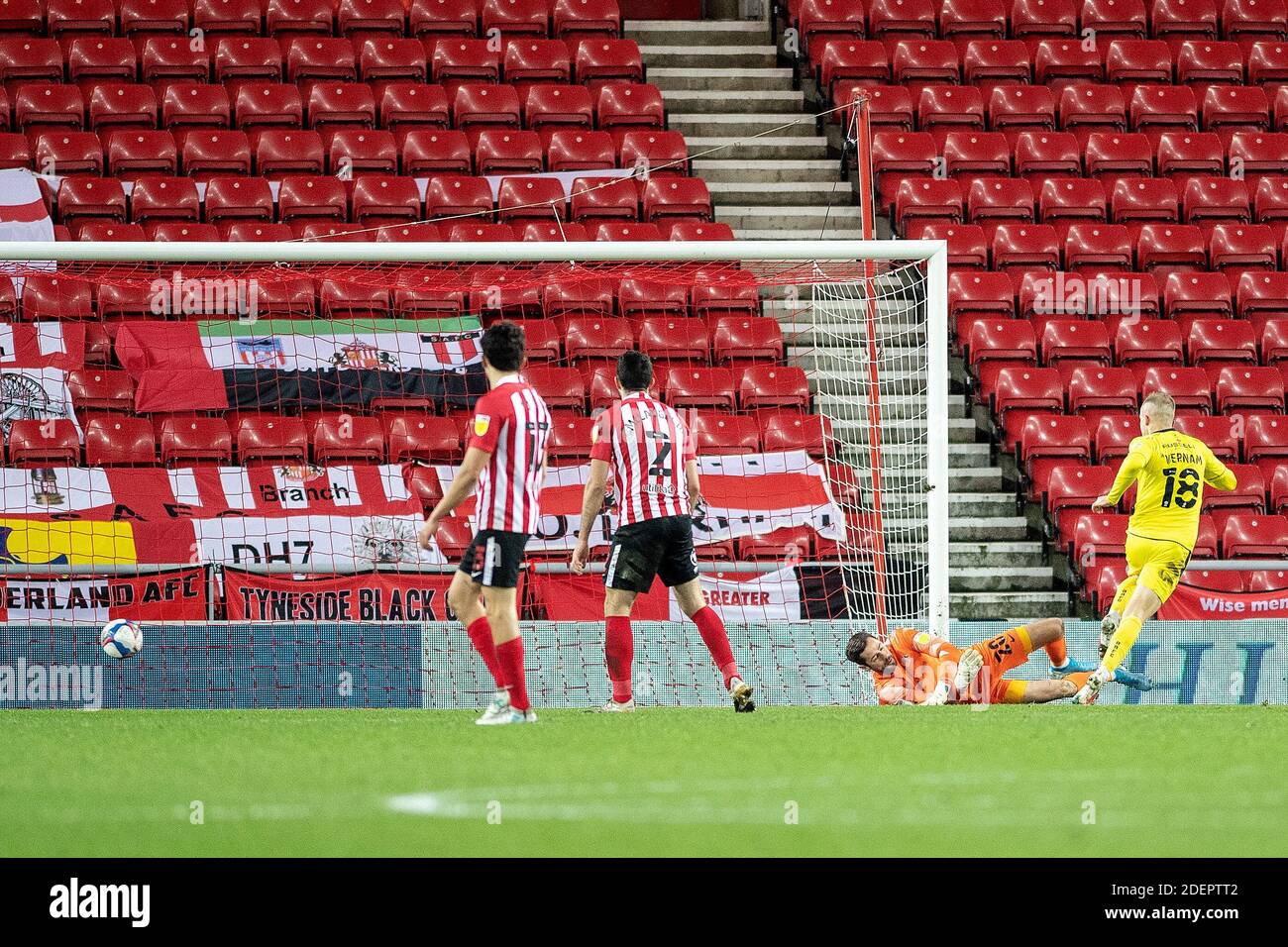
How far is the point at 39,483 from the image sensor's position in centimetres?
1135

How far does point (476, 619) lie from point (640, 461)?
140 cm

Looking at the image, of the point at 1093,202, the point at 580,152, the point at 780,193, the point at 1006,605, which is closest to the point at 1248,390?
the point at 1093,202

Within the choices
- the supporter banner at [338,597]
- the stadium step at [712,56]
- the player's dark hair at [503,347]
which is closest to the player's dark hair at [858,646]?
the player's dark hair at [503,347]

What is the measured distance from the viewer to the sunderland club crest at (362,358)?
498 inches

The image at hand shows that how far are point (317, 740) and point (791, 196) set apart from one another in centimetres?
1092

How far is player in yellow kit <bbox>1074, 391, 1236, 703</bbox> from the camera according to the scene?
29.2 ft

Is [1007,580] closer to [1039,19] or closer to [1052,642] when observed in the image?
[1052,642]

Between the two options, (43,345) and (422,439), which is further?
(43,345)

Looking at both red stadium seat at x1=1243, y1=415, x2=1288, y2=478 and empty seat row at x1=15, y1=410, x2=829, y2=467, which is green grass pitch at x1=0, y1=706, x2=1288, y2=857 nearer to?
empty seat row at x1=15, y1=410, x2=829, y2=467

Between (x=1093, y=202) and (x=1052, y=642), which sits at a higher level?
(x=1093, y=202)

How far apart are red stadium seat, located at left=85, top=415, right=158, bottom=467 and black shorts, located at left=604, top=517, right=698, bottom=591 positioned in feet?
16.9

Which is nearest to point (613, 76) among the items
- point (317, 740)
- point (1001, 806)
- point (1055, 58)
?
point (1055, 58)

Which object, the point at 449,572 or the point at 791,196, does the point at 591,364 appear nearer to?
the point at 449,572

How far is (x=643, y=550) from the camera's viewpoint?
8125 millimetres
